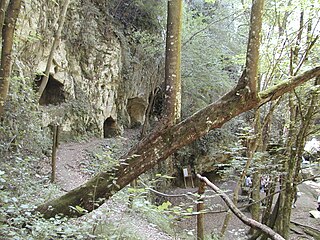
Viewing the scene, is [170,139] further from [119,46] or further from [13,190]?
[119,46]

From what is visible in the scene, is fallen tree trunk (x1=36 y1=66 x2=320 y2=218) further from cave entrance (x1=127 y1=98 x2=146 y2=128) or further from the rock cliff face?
cave entrance (x1=127 y1=98 x2=146 y2=128)

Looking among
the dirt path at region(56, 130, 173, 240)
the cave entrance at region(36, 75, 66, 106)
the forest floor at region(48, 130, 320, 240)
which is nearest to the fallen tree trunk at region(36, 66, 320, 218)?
the dirt path at region(56, 130, 173, 240)

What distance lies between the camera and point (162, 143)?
3.30 m

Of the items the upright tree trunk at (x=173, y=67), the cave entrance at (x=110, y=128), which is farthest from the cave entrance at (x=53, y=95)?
the upright tree trunk at (x=173, y=67)

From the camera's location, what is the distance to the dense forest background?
3.26m

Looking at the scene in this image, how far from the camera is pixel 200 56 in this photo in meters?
13.6

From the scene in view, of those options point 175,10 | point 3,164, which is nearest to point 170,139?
point 175,10

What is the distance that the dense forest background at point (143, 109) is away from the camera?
326 cm

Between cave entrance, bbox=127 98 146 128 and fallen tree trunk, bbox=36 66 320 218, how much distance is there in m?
13.4

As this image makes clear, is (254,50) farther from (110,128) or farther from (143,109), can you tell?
(143,109)

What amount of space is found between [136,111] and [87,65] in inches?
231

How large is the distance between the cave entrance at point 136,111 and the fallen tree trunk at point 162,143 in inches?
526

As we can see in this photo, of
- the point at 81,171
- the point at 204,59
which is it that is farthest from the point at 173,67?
the point at 204,59

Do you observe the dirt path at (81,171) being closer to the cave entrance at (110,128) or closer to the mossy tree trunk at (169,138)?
the mossy tree trunk at (169,138)
